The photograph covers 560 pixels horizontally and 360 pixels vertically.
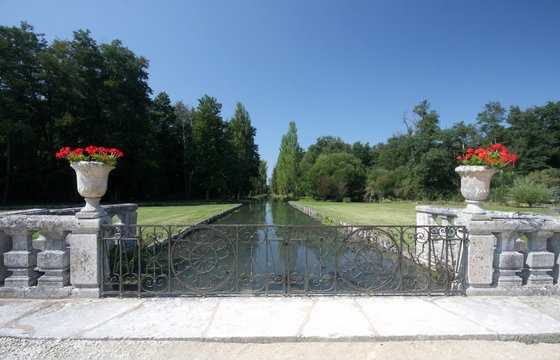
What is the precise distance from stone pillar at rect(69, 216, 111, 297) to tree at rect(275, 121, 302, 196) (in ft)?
155

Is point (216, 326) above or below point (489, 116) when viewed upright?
below

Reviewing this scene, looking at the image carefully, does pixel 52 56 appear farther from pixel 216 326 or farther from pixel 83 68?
pixel 216 326

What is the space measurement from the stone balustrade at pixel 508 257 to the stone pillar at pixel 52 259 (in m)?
5.58

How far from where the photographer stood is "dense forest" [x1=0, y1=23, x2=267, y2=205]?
2528 cm

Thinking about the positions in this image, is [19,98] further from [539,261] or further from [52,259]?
[539,261]

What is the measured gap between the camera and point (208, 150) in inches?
1458

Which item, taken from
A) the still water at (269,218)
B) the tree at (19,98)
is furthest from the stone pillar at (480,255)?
the tree at (19,98)

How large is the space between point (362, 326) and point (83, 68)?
35669 mm

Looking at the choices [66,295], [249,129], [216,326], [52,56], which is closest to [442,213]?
[216,326]

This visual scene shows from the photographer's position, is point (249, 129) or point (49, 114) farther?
point (249, 129)

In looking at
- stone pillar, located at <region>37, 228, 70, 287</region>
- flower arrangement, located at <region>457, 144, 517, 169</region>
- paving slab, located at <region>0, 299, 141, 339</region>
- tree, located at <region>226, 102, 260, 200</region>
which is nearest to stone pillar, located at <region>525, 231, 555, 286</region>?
flower arrangement, located at <region>457, 144, 517, 169</region>

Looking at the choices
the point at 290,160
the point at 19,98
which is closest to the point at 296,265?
the point at 19,98

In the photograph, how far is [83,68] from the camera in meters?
28.9

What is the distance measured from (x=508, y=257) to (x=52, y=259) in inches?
245
